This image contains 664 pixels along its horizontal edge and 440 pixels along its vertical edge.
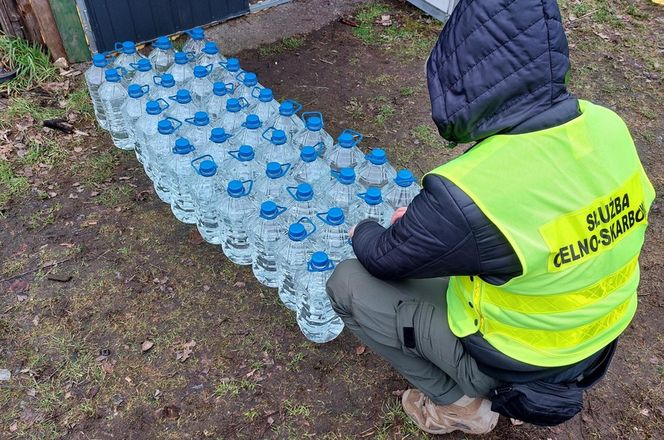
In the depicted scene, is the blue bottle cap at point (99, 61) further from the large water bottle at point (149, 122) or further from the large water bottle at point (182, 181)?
the large water bottle at point (182, 181)

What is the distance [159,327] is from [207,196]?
0.80 m

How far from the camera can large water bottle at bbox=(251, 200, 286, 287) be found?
2.85m

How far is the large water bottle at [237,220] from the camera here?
9.69ft

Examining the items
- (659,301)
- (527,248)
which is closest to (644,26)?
(659,301)

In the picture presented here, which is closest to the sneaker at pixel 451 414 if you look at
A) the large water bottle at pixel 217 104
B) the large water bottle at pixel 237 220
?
the large water bottle at pixel 237 220

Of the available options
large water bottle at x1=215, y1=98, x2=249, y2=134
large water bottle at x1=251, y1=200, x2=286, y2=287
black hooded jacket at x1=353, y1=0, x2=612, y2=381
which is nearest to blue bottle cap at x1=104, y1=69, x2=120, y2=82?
large water bottle at x1=215, y1=98, x2=249, y2=134

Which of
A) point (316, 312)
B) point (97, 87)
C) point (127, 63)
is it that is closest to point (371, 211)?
point (316, 312)

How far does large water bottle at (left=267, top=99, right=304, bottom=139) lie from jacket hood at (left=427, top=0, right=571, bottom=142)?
66.5 inches

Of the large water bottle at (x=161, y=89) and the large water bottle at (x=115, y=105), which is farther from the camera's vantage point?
the large water bottle at (x=115, y=105)

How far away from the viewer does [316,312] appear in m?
3.15

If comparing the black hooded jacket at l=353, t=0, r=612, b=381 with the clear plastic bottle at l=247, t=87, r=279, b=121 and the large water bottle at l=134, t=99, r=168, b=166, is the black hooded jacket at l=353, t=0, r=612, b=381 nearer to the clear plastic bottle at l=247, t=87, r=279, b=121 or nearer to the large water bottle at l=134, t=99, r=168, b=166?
the clear plastic bottle at l=247, t=87, r=279, b=121

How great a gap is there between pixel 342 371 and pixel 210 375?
71 cm

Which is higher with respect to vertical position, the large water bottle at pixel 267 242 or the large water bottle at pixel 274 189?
the large water bottle at pixel 274 189

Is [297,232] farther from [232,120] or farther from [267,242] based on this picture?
[232,120]
